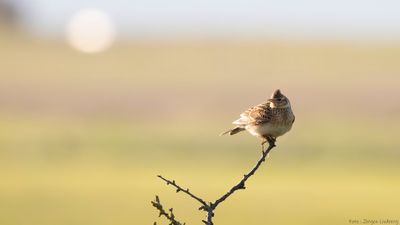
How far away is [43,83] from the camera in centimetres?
5597

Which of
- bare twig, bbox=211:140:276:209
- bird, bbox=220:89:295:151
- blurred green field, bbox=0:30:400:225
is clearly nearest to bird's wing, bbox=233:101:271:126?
bird, bbox=220:89:295:151

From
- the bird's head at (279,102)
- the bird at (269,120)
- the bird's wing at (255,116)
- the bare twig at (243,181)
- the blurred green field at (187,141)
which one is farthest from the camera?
the blurred green field at (187,141)

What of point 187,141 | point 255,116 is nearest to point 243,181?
point 255,116

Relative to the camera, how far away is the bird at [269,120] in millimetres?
7691

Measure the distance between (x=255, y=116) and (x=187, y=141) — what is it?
32087mm

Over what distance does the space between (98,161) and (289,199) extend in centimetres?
852

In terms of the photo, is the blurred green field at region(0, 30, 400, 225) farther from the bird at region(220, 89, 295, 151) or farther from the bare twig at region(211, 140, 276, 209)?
the bare twig at region(211, 140, 276, 209)

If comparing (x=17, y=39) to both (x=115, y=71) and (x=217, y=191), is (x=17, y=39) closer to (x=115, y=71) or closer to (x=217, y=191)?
(x=115, y=71)

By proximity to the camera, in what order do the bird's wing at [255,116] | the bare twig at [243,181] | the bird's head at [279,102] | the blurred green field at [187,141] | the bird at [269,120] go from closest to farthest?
1. the bare twig at [243,181]
2. the bird at [269,120]
3. the bird's wing at [255,116]
4. the bird's head at [279,102]
5. the blurred green field at [187,141]

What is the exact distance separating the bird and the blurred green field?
15511 mm

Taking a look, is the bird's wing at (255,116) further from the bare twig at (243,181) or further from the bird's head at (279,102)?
the bare twig at (243,181)

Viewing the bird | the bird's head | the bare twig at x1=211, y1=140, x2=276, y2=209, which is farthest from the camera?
the bird's head

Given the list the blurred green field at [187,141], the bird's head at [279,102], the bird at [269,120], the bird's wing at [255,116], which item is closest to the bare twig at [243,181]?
the bird at [269,120]

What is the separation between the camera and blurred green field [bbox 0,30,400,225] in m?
27.3
